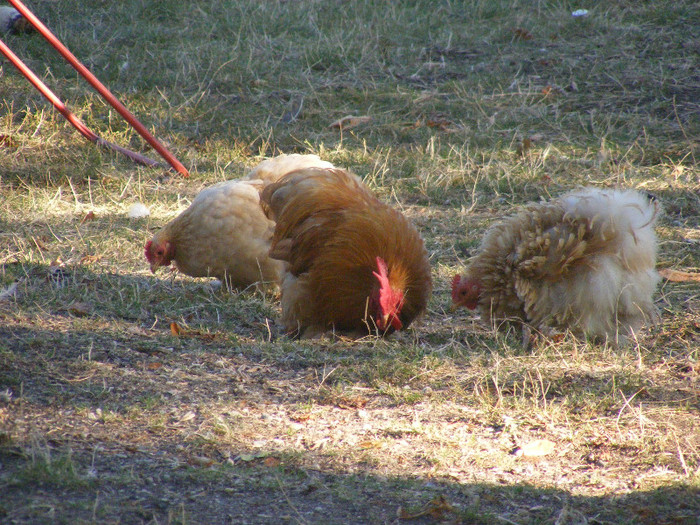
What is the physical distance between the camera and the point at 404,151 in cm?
702

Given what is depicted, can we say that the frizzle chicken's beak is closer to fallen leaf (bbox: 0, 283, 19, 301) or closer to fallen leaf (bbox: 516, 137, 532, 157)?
fallen leaf (bbox: 0, 283, 19, 301)

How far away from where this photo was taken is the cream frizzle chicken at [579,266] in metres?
3.63

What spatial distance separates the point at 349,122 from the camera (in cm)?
757

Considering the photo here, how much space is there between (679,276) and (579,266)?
1.45 m

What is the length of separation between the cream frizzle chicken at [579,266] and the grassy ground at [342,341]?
181 millimetres

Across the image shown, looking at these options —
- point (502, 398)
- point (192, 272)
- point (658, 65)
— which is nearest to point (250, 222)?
point (192, 272)

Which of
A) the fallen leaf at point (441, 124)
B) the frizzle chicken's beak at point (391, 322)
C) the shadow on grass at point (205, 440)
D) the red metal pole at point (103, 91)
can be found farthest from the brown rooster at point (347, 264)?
the fallen leaf at point (441, 124)

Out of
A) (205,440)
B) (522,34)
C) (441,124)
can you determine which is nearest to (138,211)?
(441,124)

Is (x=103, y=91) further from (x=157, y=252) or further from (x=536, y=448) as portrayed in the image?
(x=536, y=448)

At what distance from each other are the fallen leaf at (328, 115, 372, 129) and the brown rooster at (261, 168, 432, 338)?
3177mm

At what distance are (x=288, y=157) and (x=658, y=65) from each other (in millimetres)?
5170

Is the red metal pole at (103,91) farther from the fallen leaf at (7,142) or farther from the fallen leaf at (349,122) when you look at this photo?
the fallen leaf at (349,122)

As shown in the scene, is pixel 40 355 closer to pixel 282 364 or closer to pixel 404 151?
pixel 282 364

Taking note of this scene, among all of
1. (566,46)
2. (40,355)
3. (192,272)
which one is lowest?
(192,272)
